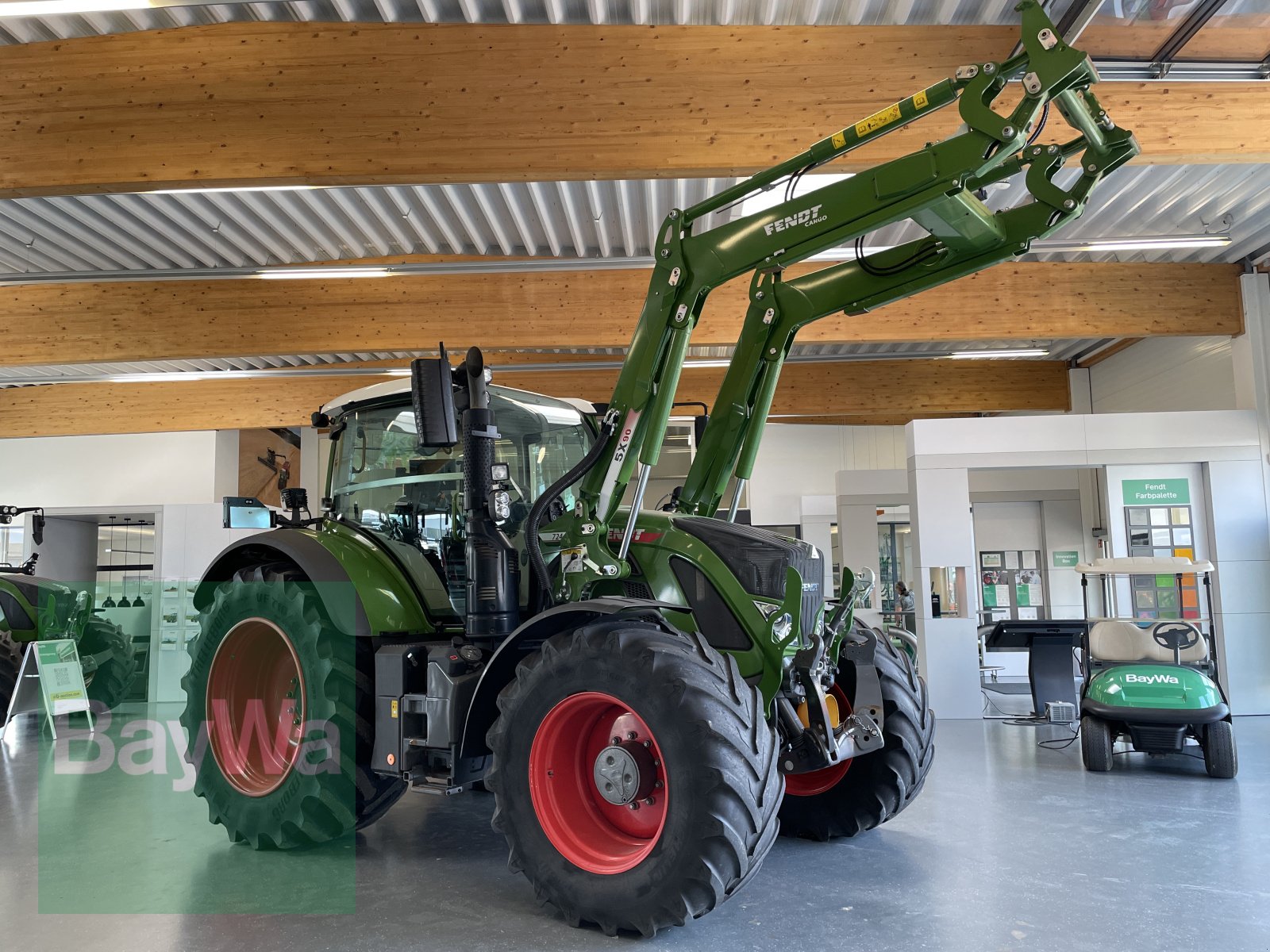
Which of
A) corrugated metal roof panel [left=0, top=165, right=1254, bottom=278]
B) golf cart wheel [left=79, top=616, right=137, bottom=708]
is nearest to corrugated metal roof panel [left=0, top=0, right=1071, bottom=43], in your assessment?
corrugated metal roof panel [left=0, top=165, right=1254, bottom=278]

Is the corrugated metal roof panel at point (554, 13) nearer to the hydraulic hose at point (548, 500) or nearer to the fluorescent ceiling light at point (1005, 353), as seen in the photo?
the hydraulic hose at point (548, 500)

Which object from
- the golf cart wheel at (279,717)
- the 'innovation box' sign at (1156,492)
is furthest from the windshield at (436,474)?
the 'innovation box' sign at (1156,492)

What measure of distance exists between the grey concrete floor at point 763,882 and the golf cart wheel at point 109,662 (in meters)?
5.73

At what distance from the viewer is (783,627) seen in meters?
4.26

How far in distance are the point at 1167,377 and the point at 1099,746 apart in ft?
29.0

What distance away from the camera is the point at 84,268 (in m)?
10.9

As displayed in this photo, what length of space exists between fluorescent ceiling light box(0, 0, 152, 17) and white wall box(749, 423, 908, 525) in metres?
14.6

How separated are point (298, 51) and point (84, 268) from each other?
5508 millimetres

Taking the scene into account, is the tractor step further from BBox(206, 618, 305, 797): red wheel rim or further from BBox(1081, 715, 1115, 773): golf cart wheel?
BBox(1081, 715, 1115, 773): golf cart wheel

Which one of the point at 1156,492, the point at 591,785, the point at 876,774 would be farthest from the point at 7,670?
the point at 1156,492

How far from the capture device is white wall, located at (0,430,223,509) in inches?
632

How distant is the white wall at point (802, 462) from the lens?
749 inches

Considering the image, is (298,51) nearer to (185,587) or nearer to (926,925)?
(926,925)

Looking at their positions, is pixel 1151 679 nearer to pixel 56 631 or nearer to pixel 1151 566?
pixel 1151 566
